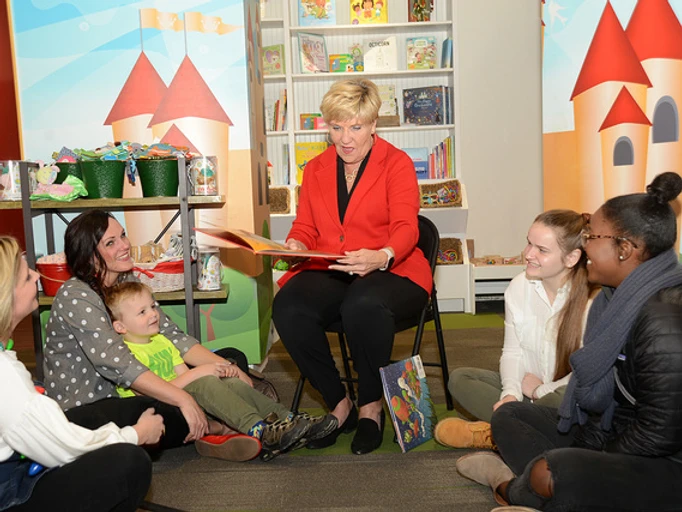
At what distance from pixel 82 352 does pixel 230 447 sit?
54 centimetres

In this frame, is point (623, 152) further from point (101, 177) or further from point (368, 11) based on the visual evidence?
point (101, 177)

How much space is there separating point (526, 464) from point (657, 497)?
0.39m

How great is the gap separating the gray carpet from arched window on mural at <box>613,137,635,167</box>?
3126 mm

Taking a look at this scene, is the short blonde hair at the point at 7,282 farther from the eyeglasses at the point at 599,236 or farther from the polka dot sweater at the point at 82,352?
the eyeglasses at the point at 599,236

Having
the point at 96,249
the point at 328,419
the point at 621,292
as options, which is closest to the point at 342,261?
the point at 328,419

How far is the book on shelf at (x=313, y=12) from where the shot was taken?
16.8 ft

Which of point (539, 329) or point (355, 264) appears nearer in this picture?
point (539, 329)

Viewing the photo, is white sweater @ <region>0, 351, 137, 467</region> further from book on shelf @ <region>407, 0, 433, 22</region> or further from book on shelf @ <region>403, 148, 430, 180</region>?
book on shelf @ <region>407, 0, 433, 22</region>

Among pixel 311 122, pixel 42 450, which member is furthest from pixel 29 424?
pixel 311 122

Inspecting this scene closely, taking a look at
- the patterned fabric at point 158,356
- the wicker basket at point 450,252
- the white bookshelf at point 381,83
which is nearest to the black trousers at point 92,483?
the patterned fabric at point 158,356

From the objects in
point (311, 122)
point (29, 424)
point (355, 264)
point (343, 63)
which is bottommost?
point (29, 424)

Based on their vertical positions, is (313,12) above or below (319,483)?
above

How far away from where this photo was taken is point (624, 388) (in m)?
1.59

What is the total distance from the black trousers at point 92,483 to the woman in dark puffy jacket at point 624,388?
0.84 m
